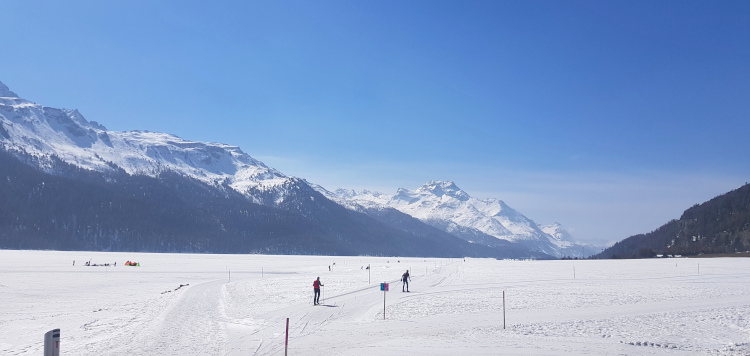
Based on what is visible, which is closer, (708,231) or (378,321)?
(378,321)

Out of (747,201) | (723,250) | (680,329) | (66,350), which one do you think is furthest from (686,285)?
(747,201)

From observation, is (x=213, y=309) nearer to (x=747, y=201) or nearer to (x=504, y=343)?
(x=504, y=343)

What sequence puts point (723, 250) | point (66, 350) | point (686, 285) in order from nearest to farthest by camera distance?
point (66, 350), point (686, 285), point (723, 250)

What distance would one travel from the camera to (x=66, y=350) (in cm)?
1544

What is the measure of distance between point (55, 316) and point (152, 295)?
949 centimetres

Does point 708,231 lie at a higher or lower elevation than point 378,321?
higher

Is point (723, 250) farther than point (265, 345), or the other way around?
point (723, 250)

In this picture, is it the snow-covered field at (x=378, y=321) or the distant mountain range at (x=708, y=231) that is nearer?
the snow-covered field at (x=378, y=321)

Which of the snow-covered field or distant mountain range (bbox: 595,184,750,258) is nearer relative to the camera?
the snow-covered field

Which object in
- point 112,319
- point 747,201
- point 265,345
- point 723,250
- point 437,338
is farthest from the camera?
point 747,201

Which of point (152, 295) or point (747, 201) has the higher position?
point (747, 201)

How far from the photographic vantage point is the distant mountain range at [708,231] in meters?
134

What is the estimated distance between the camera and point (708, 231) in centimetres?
15338

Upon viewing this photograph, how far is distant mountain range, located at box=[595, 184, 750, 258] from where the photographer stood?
134 m
